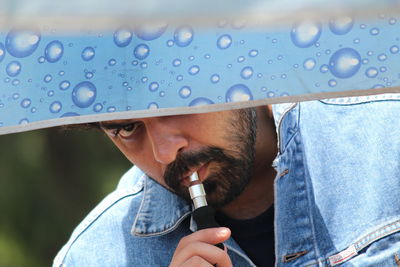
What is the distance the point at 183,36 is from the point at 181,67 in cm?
4

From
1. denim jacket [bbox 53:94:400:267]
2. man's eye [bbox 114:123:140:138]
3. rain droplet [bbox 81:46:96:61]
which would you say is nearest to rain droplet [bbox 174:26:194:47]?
rain droplet [bbox 81:46:96:61]

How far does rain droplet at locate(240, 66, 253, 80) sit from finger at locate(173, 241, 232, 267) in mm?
528

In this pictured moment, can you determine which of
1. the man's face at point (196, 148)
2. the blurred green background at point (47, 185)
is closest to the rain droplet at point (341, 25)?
the man's face at point (196, 148)

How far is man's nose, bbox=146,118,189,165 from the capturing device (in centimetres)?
147

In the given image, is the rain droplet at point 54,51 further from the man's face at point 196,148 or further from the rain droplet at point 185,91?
the man's face at point 196,148

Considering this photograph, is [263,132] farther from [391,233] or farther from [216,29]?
[216,29]

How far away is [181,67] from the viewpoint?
996 millimetres

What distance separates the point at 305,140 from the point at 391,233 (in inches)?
11.6

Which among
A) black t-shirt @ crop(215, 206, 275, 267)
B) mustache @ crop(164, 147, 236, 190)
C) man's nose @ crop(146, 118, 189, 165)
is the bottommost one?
black t-shirt @ crop(215, 206, 275, 267)

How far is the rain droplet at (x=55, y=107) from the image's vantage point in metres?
1.03

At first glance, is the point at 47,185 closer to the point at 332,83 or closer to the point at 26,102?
the point at 26,102

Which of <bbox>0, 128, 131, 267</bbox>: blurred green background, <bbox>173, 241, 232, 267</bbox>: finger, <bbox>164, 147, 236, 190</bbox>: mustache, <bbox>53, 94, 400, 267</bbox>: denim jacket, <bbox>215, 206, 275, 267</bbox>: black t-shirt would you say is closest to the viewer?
<bbox>173, 241, 232, 267</bbox>: finger

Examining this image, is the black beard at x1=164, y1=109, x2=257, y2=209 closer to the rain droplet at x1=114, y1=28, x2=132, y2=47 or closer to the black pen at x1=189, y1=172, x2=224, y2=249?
the black pen at x1=189, y1=172, x2=224, y2=249

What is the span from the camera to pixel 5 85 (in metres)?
1.04
